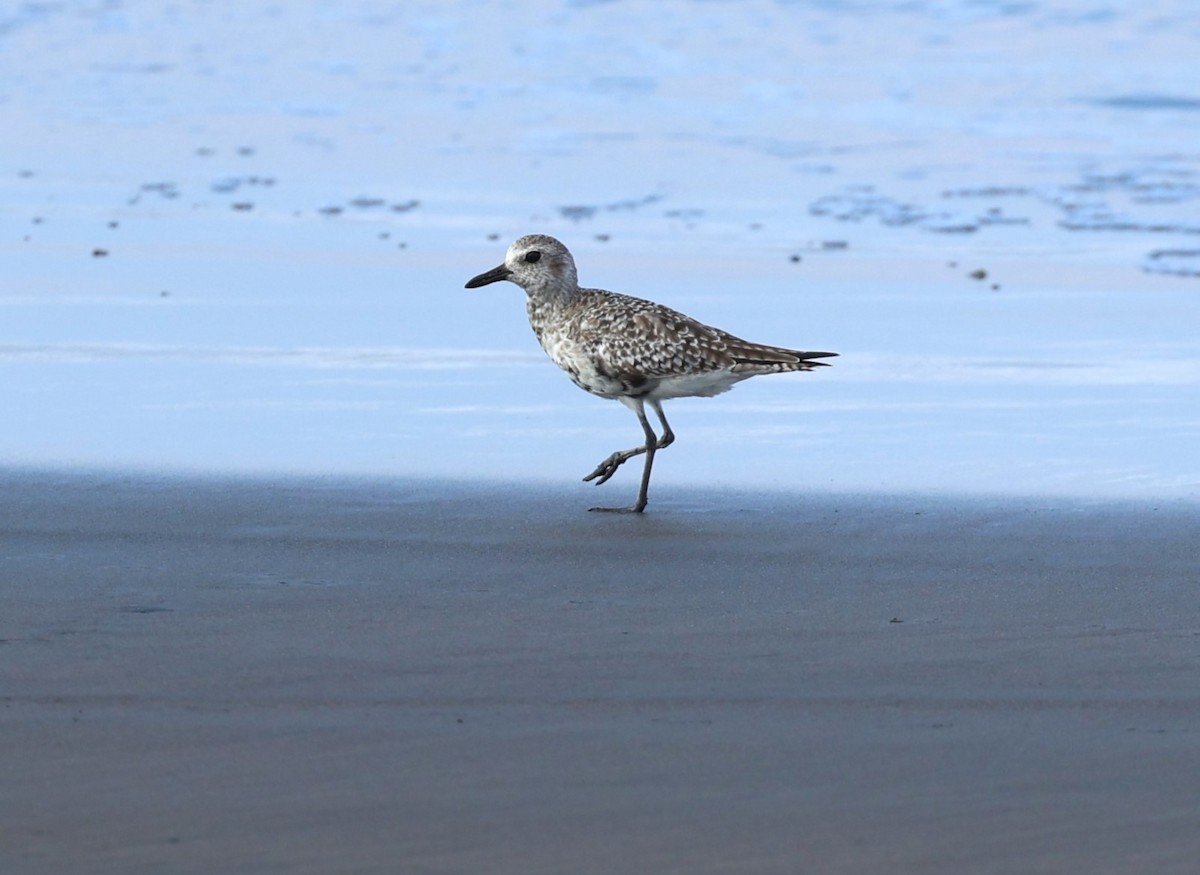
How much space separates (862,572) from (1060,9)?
25.8m

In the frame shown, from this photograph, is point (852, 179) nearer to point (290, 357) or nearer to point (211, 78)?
point (290, 357)

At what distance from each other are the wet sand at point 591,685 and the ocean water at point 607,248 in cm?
93

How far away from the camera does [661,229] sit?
1452 cm

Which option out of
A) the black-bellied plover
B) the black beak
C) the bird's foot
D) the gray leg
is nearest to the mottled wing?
the black-bellied plover

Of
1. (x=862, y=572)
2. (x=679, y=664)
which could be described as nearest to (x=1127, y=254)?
(x=862, y=572)

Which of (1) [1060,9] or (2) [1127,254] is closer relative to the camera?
(2) [1127,254]

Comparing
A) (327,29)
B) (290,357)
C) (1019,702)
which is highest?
(1019,702)

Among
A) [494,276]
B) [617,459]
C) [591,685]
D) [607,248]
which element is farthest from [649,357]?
[607,248]

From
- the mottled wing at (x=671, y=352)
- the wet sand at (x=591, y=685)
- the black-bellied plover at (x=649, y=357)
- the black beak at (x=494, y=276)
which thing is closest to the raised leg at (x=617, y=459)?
the black-bellied plover at (x=649, y=357)

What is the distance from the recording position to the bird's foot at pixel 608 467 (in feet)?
25.7

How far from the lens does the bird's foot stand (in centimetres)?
782

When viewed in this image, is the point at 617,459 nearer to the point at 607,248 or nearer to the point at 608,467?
the point at 608,467

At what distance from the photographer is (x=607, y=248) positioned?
1372cm

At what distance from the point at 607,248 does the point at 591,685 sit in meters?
8.87
